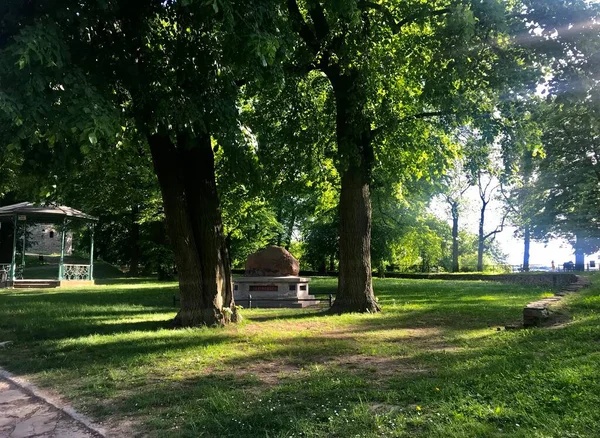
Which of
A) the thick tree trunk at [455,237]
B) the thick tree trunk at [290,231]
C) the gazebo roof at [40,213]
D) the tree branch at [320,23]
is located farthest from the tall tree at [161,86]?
the thick tree trunk at [455,237]

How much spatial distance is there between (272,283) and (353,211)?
15.6 feet

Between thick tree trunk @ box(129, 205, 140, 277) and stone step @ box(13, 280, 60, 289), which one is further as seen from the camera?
thick tree trunk @ box(129, 205, 140, 277)

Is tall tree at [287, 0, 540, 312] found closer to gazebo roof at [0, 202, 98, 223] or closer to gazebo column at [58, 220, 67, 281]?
gazebo roof at [0, 202, 98, 223]

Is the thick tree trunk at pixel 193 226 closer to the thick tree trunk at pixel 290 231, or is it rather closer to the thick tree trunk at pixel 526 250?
the thick tree trunk at pixel 290 231

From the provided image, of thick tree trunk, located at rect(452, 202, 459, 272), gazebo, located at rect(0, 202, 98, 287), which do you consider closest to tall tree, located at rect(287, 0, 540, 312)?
gazebo, located at rect(0, 202, 98, 287)

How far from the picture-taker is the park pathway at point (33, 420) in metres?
4.62

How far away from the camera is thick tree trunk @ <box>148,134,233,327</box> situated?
10352 mm

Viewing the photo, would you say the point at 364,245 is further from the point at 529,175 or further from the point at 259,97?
the point at 529,175

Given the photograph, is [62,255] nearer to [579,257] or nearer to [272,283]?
[272,283]

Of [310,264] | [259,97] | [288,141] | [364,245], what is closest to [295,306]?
[364,245]

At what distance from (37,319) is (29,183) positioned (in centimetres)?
349

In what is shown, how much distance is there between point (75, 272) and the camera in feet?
92.0

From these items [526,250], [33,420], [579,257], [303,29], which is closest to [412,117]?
[303,29]

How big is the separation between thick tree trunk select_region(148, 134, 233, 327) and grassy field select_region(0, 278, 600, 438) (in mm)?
713
